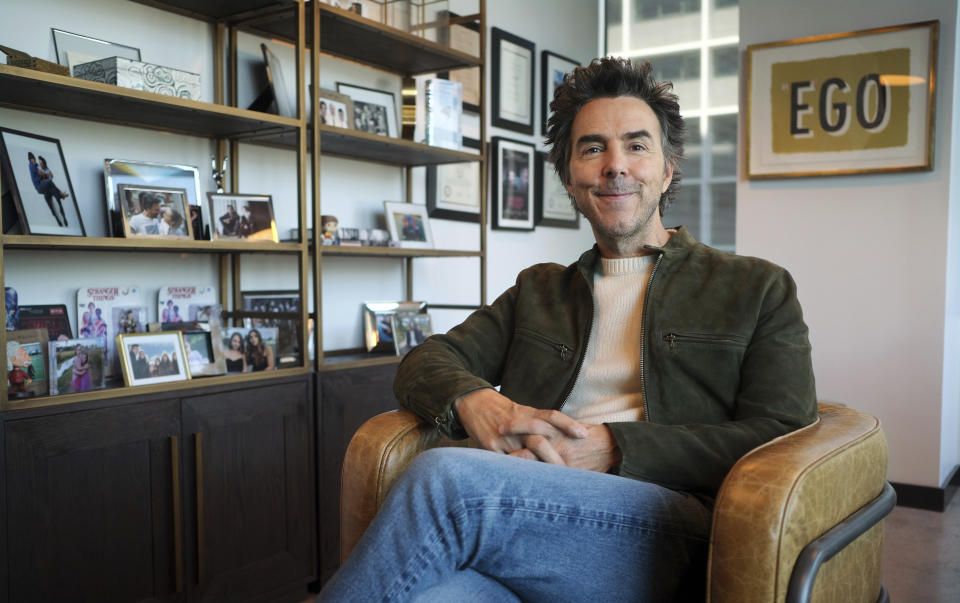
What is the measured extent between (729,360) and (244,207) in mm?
1621

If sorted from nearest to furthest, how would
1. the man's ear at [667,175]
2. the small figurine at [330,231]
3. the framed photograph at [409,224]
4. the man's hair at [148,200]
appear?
1. the man's ear at [667,175]
2. the man's hair at [148,200]
3. the small figurine at [330,231]
4. the framed photograph at [409,224]

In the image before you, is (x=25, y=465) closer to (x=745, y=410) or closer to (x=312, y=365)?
(x=312, y=365)

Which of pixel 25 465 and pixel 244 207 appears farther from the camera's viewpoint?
pixel 244 207

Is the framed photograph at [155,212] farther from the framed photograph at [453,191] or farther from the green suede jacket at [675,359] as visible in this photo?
the framed photograph at [453,191]

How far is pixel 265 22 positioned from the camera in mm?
2580

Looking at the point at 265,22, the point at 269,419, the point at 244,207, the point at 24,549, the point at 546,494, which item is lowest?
the point at 24,549

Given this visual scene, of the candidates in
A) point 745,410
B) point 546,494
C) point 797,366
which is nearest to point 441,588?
point 546,494

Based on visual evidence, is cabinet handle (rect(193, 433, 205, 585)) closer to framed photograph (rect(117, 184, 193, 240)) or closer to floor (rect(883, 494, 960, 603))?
framed photograph (rect(117, 184, 193, 240))

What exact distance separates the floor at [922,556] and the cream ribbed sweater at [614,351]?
149 centimetres

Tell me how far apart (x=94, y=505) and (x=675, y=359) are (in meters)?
1.44

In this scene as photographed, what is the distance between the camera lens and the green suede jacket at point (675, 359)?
1299mm

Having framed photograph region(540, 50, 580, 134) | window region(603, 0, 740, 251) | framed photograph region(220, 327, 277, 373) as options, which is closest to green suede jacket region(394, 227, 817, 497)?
framed photograph region(220, 327, 277, 373)

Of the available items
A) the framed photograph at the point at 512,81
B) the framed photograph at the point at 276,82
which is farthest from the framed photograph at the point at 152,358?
the framed photograph at the point at 512,81

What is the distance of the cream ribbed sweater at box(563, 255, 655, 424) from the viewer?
1.56 m
